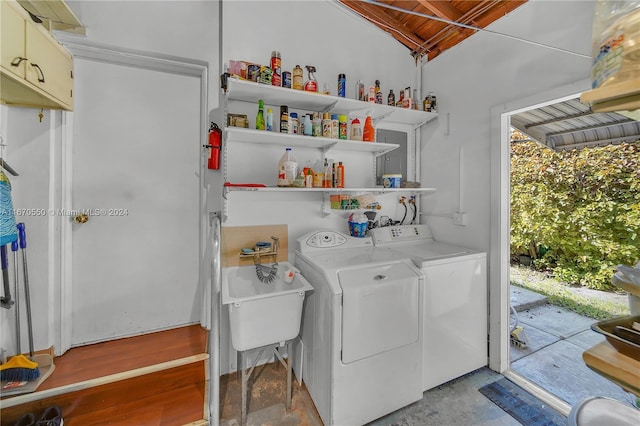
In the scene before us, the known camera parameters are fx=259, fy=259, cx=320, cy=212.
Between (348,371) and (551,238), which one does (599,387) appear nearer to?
(348,371)

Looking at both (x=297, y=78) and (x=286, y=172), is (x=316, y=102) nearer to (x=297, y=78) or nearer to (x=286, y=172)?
(x=297, y=78)

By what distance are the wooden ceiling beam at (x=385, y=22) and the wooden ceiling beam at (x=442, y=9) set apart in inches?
13.0

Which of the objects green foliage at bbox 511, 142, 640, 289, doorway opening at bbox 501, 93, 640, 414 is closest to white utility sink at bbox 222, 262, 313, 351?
doorway opening at bbox 501, 93, 640, 414

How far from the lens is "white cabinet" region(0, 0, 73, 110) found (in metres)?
1.18

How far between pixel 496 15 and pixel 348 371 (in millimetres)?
2861

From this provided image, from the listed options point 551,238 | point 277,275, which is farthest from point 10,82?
point 551,238

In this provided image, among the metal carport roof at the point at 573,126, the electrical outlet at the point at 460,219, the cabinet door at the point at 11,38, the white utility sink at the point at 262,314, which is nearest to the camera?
the cabinet door at the point at 11,38

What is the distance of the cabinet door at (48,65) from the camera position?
1309 millimetres

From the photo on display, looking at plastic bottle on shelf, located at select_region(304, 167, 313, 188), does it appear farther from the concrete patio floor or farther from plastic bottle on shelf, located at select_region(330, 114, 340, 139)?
the concrete patio floor

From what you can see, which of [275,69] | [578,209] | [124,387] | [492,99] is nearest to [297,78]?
[275,69]

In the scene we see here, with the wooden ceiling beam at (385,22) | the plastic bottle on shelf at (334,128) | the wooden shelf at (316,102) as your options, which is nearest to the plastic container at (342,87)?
the wooden shelf at (316,102)

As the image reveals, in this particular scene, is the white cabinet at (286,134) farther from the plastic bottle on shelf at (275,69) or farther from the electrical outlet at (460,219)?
the electrical outlet at (460,219)

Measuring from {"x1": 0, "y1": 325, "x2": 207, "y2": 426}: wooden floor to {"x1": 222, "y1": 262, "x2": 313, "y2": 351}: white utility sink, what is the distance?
16.9 inches

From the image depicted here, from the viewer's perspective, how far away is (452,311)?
6.10 feet
